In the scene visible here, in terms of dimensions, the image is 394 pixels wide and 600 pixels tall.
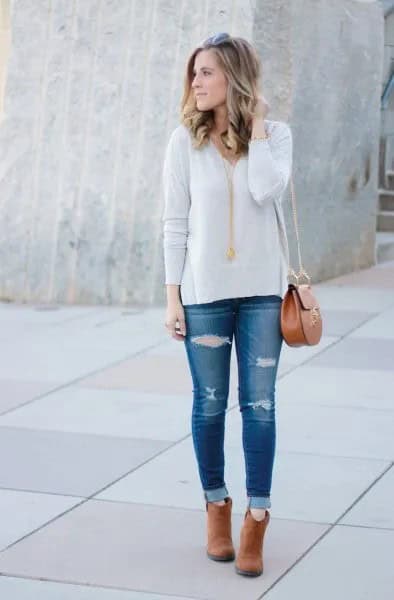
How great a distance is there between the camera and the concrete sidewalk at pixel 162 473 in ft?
15.5

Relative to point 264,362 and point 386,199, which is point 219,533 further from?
point 386,199

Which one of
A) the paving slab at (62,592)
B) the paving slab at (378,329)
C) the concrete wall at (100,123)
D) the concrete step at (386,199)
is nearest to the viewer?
the paving slab at (62,592)

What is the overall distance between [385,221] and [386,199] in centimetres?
30

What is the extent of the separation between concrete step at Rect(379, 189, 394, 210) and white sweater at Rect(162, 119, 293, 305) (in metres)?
11.2

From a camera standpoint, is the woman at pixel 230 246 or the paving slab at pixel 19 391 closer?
the woman at pixel 230 246

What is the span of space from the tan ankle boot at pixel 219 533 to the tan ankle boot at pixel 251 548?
0.32ft

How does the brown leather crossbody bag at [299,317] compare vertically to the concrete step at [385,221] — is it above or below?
above

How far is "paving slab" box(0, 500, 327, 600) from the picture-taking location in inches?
184

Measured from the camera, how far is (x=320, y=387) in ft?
26.2

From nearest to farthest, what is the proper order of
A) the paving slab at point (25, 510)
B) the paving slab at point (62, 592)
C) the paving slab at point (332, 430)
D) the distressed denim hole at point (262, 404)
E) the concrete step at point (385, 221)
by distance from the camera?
the paving slab at point (62, 592), the distressed denim hole at point (262, 404), the paving slab at point (25, 510), the paving slab at point (332, 430), the concrete step at point (385, 221)

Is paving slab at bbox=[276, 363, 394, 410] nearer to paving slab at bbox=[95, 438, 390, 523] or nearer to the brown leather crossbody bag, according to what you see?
paving slab at bbox=[95, 438, 390, 523]

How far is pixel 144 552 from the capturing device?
4.98 metres

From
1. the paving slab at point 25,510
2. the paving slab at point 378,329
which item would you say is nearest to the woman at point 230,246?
the paving slab at point 25,510

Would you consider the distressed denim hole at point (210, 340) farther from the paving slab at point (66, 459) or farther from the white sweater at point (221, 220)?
the paving slab at point (66, 459)
